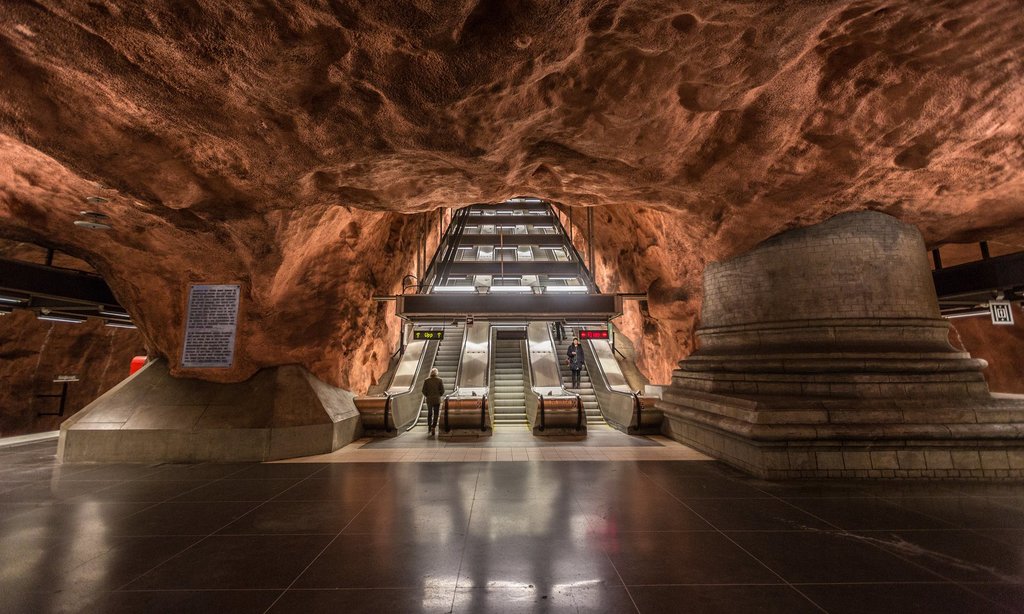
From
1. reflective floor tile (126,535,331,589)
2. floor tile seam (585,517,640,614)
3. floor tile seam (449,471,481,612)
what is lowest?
floor tile seam (585,517,640,614)

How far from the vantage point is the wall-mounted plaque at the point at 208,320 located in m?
5.90

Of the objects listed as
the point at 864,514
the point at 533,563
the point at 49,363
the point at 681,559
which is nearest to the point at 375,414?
the point at 533,563

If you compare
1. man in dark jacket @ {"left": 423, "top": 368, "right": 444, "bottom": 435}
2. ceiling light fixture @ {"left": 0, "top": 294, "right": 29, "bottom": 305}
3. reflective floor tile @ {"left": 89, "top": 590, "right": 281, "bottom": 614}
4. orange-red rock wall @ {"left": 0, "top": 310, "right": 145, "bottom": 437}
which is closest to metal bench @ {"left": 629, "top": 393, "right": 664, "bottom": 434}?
man in dark jacket @ {"left": 423, "top": 368, "right": 444, "bottom": 435}

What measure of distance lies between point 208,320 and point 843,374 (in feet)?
28.9

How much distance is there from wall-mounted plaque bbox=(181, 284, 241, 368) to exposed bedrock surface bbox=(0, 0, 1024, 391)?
0.24 metres

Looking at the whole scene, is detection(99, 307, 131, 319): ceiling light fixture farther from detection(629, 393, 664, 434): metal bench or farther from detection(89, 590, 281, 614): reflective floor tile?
detection(629, 393, 664, 434): metal bench

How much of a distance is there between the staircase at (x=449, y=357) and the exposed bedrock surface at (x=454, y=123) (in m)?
5.24

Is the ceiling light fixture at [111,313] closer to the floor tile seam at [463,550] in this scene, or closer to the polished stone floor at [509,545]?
the polished stone floor at [509,545]

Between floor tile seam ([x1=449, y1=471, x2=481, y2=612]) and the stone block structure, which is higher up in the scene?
the stone block structure

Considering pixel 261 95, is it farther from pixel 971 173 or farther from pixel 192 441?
pixel 971 173

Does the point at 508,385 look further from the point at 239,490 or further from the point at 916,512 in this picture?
the point at 916,512

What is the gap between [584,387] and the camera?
36.4ft

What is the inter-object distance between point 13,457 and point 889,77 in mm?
11942

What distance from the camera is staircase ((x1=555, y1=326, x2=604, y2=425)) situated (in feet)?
31.0
